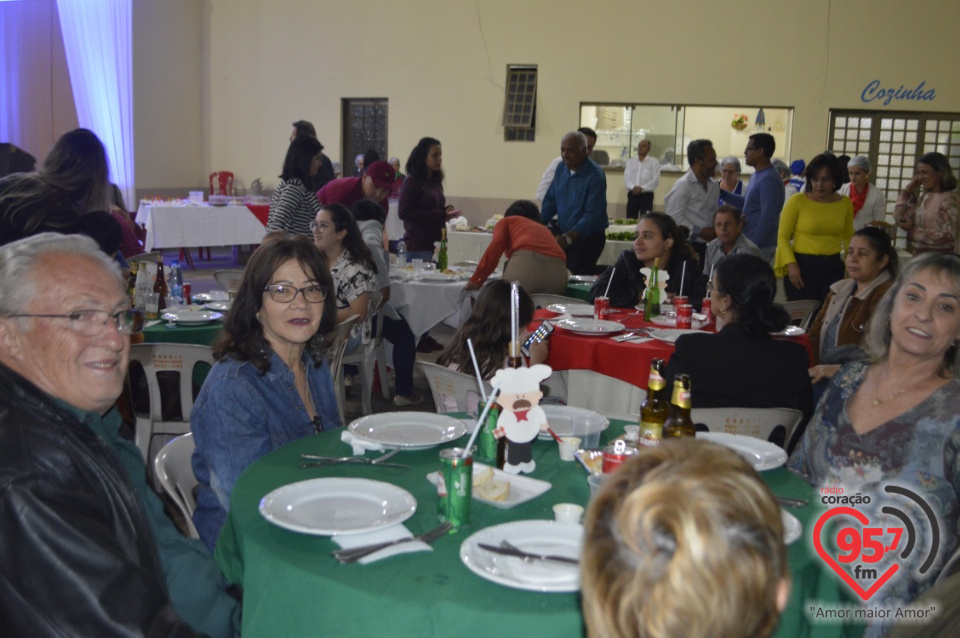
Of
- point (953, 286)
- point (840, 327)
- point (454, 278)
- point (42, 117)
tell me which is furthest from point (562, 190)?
point (42, 117)

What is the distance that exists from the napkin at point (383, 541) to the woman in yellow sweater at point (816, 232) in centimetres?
481

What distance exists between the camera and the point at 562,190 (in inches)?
266

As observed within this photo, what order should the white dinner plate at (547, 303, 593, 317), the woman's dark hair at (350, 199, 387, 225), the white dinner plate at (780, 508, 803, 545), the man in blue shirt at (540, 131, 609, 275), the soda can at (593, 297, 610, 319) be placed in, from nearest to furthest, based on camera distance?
1. the white dinner plate at (780, 508, 803, 545)
2. the soda can at (593, 297, 610, 319)
3. the white dinner plate at (547, 303, 593, 317)
4. the woman's dark hair at (350, 199, 387, 225)
5. the man in blue shirt at (540, 131, 609, 275)

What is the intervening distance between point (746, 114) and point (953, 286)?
986cm

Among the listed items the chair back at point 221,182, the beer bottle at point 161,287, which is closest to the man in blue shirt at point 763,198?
the beer bottle at point 161,287

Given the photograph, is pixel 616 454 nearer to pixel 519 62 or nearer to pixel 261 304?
pixel 261 304

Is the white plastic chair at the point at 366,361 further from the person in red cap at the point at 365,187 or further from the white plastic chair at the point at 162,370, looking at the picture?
the white plastic chair at the point at 162,370

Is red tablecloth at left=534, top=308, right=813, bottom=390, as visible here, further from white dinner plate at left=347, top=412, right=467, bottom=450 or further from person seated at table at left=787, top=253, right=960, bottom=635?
white dinner plate at left=347, top=412, right=467, bottom=450

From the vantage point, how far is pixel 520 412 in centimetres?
185

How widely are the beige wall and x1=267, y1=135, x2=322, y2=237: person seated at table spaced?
706 cm

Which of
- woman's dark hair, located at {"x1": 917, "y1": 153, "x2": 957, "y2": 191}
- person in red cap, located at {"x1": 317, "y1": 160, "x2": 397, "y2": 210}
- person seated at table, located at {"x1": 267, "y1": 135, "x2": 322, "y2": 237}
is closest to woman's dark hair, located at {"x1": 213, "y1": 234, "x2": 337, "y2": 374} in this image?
person seated at table, located at {"x1": 267, "y1": 135, "x2": 322, "y2": 237}

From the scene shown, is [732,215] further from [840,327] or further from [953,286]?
[953,286]

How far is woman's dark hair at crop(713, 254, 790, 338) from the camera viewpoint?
2779 mm

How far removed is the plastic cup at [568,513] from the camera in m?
1.63
